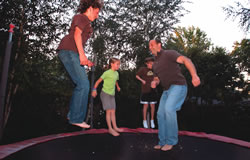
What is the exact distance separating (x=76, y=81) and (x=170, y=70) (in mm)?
1193

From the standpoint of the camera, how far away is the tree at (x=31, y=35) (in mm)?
2998

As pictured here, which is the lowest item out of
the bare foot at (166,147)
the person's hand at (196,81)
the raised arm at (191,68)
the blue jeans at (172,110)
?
the bare foot at (166,147)

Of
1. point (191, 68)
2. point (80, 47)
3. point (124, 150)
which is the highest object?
point (80, 47)

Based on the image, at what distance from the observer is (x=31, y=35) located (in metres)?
3.34

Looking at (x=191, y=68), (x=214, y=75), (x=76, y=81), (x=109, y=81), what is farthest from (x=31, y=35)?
(x=214, y=75)

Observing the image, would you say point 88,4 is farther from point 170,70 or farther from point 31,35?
point 31,35

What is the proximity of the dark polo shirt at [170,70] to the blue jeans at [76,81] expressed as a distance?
1076 mm

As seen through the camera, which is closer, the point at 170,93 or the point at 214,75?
the point at 170,93

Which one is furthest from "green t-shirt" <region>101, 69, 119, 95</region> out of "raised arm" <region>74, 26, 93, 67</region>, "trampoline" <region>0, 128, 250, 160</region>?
"raised arm" <region>74, 26, 93, 67</region>

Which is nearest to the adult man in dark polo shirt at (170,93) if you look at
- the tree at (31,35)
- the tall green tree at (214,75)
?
the tree at (31,35)

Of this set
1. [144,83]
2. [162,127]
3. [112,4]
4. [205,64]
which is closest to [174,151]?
[162,127]

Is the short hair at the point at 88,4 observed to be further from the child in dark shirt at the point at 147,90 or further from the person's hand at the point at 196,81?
the child in dark shirt at the point at 147,90

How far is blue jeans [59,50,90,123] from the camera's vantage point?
1.62 metres

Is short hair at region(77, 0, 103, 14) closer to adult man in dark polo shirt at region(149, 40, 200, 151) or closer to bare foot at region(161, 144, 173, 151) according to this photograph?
adult man in dark polo shirt at region(149, 40, 200, 151)
